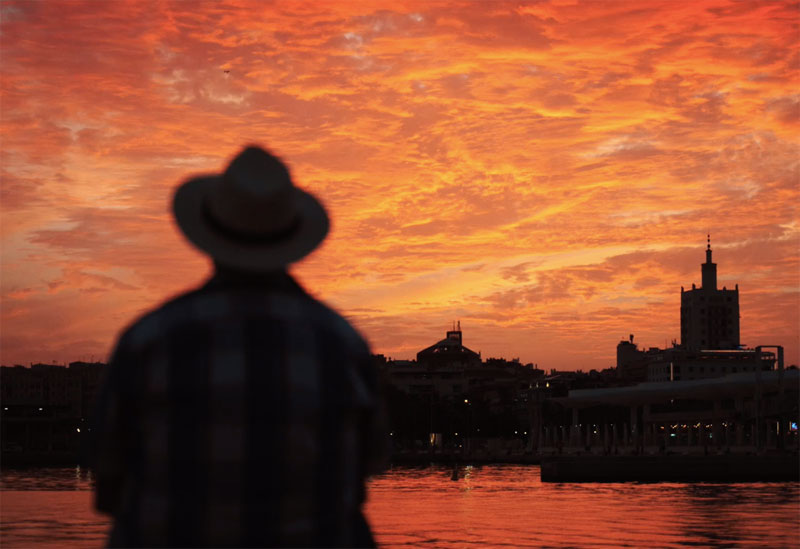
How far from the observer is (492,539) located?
3183 cm

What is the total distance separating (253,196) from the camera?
3201 millimetres

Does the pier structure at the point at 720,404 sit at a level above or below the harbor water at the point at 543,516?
above

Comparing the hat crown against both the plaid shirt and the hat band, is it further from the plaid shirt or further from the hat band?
the plaid shirt

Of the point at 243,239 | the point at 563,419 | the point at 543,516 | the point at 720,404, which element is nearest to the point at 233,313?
the point at 243,239

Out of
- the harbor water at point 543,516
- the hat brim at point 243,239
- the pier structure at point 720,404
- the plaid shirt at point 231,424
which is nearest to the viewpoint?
the plaid shirt at point 231,424

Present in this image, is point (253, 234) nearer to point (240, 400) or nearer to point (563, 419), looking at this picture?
point (240, 400)

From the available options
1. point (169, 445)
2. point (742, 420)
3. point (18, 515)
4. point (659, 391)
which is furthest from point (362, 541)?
point (659, 391)

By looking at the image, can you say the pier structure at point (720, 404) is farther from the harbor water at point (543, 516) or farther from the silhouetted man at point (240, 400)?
the silhouetted man at point (240, 400)

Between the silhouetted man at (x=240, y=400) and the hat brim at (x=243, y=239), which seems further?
the hat brim at (x=243, y=239)

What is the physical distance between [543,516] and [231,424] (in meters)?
38.6

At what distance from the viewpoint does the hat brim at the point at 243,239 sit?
3197mm

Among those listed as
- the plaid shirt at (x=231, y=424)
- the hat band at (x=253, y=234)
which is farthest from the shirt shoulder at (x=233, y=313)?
the hat band at (x=253, y=234)

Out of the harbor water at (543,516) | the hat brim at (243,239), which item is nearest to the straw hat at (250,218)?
the hat brim at (243,239)

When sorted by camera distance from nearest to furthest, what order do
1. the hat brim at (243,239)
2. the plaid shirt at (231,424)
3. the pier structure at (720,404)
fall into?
the plaid shirt at (231,424)
the hat brim at (243,239)
the pier structure at (720,404)
